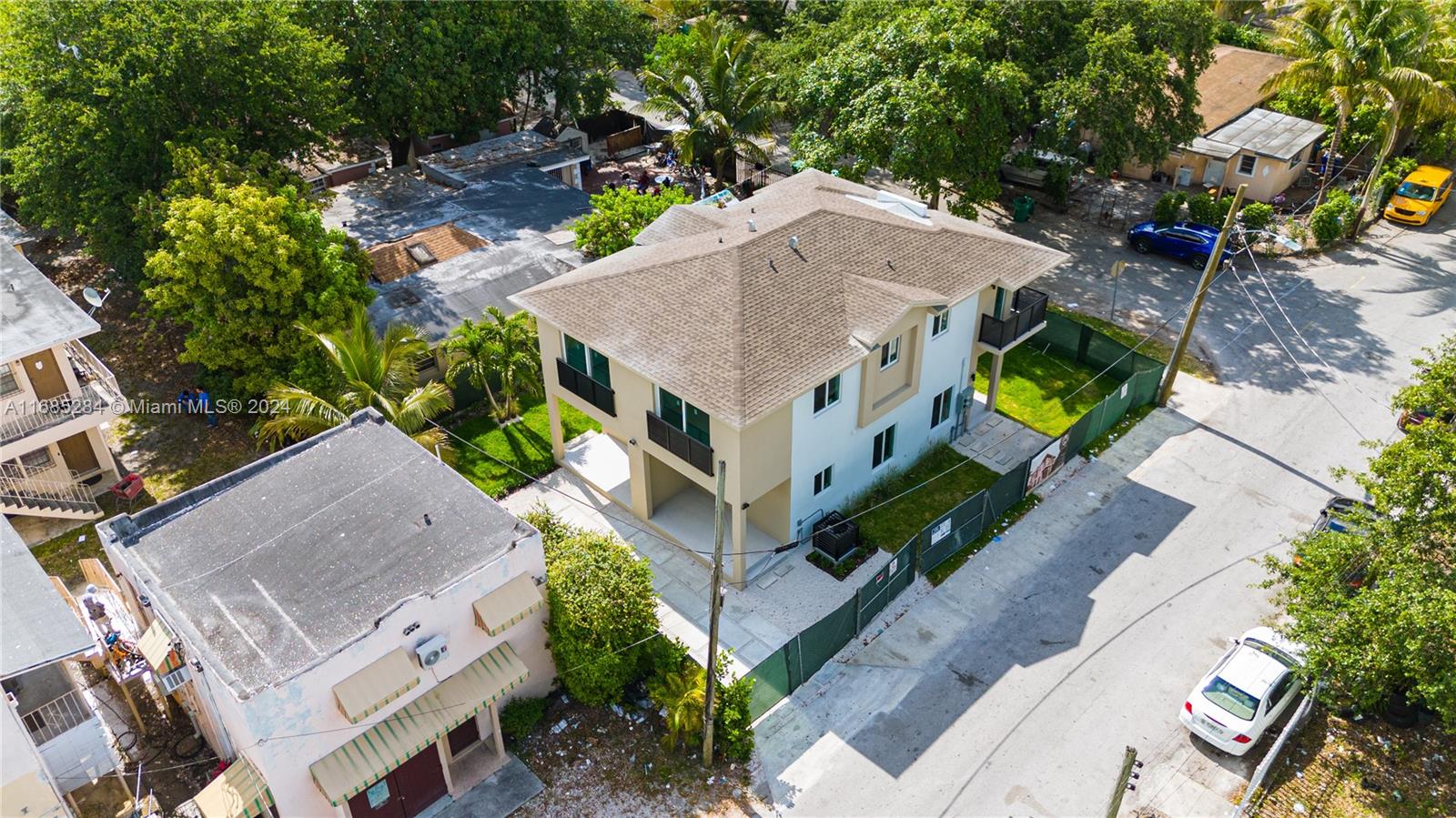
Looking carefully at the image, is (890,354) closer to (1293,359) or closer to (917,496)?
(917,496)

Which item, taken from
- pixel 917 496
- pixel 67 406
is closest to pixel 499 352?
pixel 67 406

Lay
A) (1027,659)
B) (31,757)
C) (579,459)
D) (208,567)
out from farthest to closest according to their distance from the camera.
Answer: (579,459) → (1027,659) → (208,567) → (31,757)

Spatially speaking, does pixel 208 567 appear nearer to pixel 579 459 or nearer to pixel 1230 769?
pixel 579 459

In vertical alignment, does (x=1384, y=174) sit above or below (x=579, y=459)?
above

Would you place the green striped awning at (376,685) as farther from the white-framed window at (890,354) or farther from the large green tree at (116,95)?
the large green tree at (116,95)

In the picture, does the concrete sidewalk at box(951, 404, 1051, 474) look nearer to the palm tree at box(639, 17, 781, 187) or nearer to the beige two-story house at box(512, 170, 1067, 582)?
the beige two-story house at box(512, 170, 1067, 582)

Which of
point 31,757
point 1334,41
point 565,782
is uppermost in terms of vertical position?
point 1334,41

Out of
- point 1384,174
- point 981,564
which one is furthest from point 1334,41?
point 981,564
